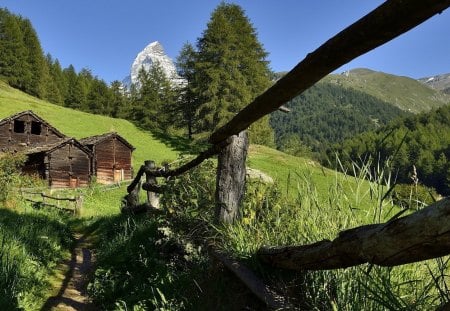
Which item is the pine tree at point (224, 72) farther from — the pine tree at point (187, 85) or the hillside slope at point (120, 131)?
the hillside slope at point (120, 131)

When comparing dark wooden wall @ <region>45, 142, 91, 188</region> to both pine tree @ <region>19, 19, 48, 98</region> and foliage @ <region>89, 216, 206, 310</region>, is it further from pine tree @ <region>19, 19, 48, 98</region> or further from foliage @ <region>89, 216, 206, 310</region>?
pine tree @ <region>19, 19, 48, 98</region>

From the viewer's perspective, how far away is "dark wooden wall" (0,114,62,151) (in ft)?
157

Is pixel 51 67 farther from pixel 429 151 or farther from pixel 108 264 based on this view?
pixel 429 151

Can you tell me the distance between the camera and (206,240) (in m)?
4.53

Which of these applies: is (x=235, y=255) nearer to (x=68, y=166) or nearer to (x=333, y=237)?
(x=333, y=237)

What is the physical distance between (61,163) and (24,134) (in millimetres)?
8167

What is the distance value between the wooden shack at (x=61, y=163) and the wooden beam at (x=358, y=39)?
146 feet

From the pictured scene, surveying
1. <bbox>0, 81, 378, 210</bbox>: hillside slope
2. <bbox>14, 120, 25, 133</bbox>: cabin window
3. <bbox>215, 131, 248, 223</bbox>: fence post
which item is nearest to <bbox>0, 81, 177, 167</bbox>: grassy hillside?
<bbox>0, 81, 378, 210</bbox>: hillside slope

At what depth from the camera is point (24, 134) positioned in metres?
49.2

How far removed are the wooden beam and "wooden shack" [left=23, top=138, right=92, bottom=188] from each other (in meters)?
44.6

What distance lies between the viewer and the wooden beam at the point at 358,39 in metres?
1.47

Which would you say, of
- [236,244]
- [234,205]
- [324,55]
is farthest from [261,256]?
[324,55]

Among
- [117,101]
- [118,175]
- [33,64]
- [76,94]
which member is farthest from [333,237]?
[33,64]

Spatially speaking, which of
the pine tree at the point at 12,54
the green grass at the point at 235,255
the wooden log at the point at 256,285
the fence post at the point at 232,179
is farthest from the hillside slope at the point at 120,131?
the wooden log at the point at 256,285
